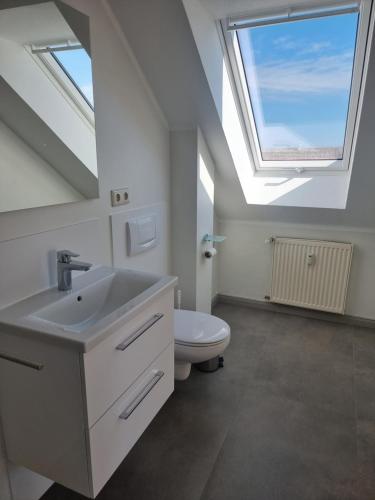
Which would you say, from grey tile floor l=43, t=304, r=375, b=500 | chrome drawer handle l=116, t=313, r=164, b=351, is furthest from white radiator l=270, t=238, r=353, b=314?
chrome drawer handle l=116, t=313, r=164, b=351

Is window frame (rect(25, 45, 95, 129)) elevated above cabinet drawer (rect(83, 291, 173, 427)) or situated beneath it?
elevated above

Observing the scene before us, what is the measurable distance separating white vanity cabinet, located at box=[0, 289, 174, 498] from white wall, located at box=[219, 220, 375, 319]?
202 cm

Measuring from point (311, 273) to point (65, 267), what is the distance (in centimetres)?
220

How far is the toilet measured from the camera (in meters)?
1.93

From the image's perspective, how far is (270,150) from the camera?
279 centimetres

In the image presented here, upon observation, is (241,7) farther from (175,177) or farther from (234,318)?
(234,318)

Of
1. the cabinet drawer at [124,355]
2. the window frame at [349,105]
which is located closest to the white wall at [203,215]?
the window frame at [349,105]

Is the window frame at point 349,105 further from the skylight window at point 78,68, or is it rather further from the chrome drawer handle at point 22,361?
the chrome drawer handle at point 22,361

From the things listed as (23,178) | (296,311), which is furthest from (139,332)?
(296,311)

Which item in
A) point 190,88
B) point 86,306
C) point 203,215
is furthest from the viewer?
point 203,215

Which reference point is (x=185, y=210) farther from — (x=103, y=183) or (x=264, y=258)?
(x=264, y=258)

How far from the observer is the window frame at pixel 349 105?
1883 millimetres

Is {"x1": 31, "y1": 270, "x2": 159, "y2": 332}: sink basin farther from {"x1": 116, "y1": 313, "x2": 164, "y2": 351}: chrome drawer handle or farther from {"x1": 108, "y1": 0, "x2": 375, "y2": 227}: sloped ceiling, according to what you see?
{"x1": 108, "y1": 0, "x2": 375, "y2": 227}: sloped ceiling

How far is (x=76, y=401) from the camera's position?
1044 millimetres
